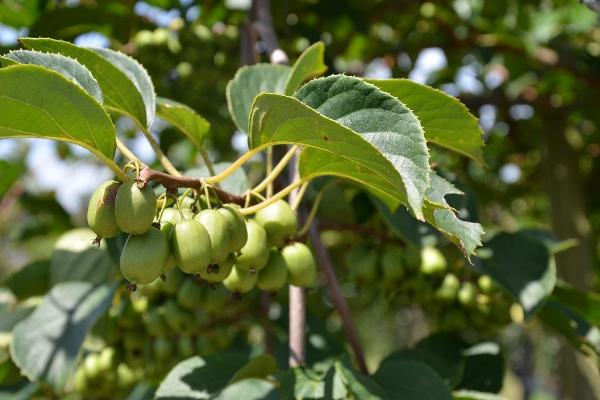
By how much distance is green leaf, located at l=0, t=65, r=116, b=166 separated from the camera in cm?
59

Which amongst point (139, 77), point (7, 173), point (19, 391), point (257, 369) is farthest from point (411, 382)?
Answer: point (7, 173)

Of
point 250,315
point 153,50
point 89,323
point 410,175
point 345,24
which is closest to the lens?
point 410,175

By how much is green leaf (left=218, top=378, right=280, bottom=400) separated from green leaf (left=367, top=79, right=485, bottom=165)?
0.43m

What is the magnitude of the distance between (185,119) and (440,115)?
1.22 feet

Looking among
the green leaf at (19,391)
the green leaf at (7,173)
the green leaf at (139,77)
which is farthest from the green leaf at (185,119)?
the green leaf at (7,173)

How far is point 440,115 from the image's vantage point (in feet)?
2.77

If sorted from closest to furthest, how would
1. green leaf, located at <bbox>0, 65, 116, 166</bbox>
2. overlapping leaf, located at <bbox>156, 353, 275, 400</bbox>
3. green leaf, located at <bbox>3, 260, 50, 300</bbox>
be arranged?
green leaf, located at <bbox>0, 65, 116, 166</bbox> < overlapping leaf, located at <bbox>156, 353, 275, 400</bbox> < green leaf, located at <bbox>3, 260, 50, 300</bbox>

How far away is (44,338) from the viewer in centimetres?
121

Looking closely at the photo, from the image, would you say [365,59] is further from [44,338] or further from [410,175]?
[410,175]

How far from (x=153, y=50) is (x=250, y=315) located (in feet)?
2.59

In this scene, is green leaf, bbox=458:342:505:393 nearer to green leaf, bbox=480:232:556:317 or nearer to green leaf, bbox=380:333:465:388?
green leaf, bbox=380:333:465:388

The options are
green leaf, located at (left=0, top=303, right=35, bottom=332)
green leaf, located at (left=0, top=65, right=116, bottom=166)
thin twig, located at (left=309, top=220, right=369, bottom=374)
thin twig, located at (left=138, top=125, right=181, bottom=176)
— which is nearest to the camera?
green leaf, located at (left=0, top=65, right=116, bottom=166)

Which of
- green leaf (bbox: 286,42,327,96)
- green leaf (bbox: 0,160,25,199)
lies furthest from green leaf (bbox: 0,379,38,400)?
green leaf (bbox: 286,42,327,96)

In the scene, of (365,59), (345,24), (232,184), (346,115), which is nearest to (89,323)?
(232,184)
